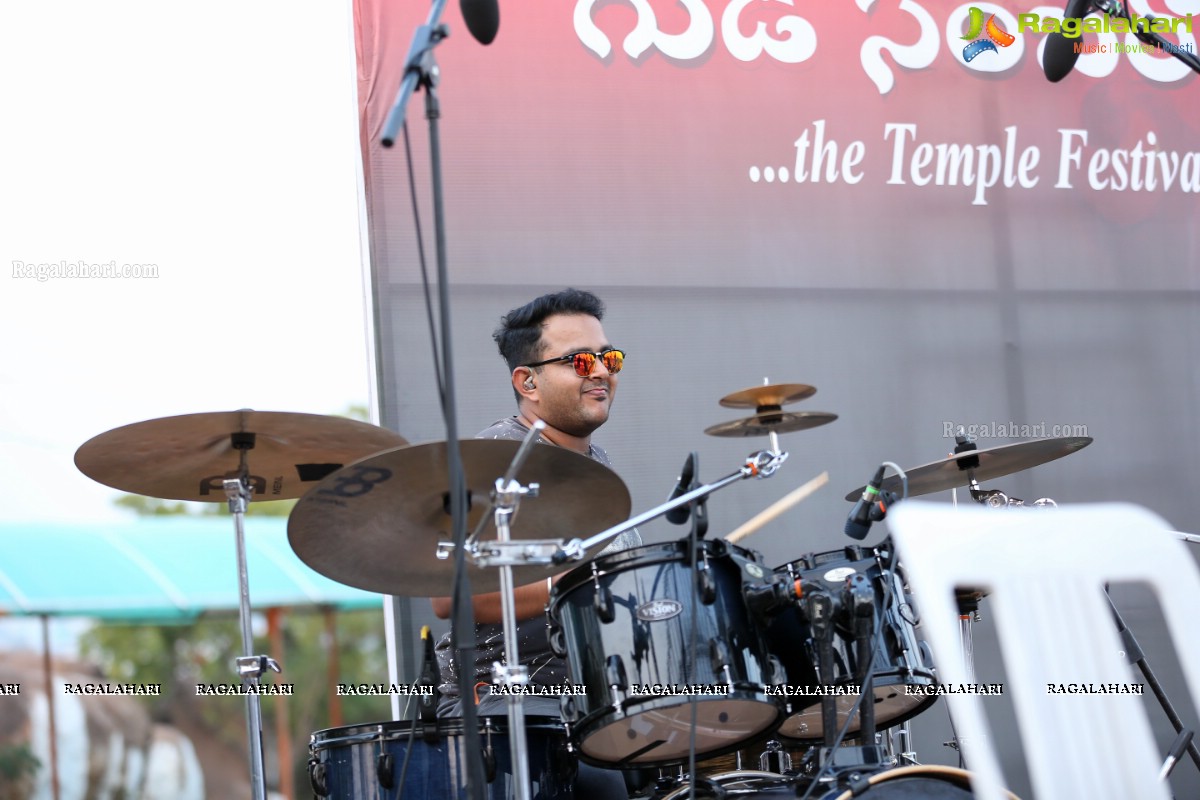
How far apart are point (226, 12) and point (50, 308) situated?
1029 millimetres

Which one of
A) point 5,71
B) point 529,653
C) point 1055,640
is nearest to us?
point 1055,640

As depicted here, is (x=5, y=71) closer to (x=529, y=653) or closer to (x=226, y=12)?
(x=226, y=12)

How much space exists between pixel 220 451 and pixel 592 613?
95 centimetres

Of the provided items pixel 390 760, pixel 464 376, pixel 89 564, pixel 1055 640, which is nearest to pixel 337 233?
pixel 464 376

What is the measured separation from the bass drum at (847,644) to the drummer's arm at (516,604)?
62 cm

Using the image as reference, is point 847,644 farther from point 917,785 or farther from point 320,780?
point 320,780

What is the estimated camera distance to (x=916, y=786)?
6.57ft

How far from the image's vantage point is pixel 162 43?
367cm

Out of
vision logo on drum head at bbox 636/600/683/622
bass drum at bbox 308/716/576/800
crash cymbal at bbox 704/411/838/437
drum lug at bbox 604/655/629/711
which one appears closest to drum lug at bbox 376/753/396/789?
bass drum at bbox 308/716/576/800

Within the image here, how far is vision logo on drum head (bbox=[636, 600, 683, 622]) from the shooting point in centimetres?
237

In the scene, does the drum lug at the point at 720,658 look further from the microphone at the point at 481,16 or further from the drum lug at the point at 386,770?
the microphone at the point at 481,16

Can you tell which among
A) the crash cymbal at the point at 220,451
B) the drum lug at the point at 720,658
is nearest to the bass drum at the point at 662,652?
the drum lug at the point at 720,658

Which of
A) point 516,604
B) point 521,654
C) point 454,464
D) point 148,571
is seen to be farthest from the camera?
point 148,571

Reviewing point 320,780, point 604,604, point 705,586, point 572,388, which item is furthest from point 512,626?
point 572,388
